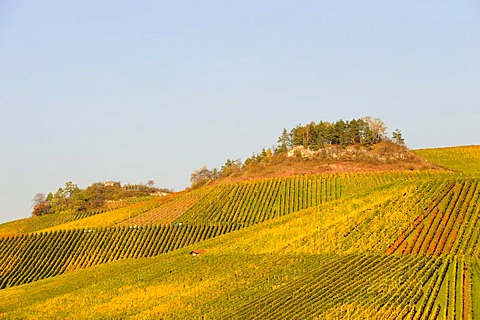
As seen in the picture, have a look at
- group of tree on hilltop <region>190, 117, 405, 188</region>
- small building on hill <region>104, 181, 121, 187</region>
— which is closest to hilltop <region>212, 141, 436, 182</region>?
group of tree on hilltop <region>190, 117, 405, 188</region>

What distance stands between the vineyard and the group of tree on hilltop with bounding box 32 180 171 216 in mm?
32906

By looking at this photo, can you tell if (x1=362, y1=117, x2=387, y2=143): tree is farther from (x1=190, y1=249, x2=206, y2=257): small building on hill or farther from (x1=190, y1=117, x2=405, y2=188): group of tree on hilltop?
(x1=190, y1=249, x2=206, y2=257): small building on hill

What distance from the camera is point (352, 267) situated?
5738 cm

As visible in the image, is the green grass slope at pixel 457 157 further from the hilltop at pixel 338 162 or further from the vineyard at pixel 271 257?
the vineyard at pixel 271 257

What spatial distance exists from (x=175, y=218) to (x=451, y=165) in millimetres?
44100

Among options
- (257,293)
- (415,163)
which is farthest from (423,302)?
(415,163)

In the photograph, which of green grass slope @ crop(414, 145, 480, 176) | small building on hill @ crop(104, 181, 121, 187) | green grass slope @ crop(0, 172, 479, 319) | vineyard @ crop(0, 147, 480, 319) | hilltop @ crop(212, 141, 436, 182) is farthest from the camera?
small building on hill @ crop(104, 181, 121, 187)

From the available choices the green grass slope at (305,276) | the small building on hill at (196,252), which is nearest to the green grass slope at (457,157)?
the green grass slope at (305,276)

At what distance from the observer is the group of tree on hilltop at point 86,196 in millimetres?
135125

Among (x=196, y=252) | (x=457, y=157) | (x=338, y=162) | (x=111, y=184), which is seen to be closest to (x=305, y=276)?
(x=196, y=252)

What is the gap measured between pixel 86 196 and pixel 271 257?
82933 mm

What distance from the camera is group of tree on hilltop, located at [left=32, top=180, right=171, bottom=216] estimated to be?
13512 cm

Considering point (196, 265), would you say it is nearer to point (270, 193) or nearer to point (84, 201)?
point (270, 193)

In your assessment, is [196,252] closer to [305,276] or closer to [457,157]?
[305,276]
